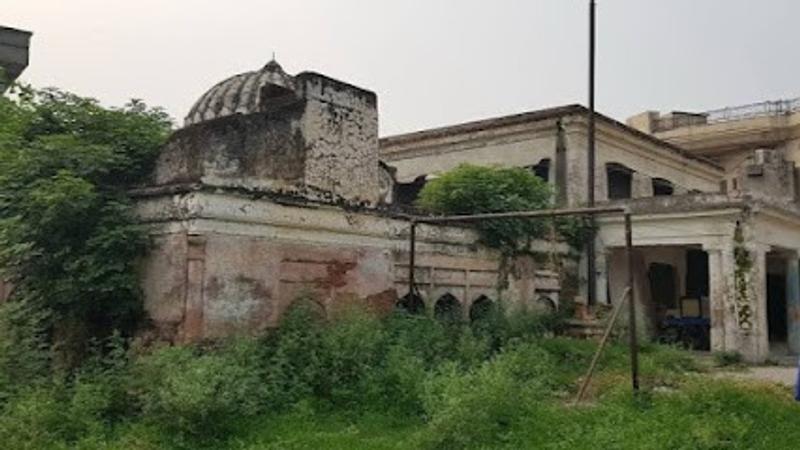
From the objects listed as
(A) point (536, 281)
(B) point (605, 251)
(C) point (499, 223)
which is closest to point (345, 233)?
(C) point (499, 223)

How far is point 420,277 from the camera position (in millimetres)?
13375

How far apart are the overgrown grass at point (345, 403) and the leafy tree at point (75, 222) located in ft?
2.16

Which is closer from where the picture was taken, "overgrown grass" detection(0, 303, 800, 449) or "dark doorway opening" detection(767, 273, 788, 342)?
"overgrown grass" detection(0, 303, 800, 449)

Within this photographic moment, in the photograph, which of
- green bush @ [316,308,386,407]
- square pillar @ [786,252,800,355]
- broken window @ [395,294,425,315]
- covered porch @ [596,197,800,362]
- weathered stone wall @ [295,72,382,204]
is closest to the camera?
green bush @ [316,308,386,407]

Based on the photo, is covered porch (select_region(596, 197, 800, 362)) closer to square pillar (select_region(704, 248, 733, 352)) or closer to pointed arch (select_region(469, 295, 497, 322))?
square pillar (select_region(704, 248, 733, 352))

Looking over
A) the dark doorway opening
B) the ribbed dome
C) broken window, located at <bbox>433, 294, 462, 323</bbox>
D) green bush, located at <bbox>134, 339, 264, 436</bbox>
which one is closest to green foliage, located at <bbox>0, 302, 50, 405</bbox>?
green bush, located at <bbox>134, 339, 264, 436</bbox>

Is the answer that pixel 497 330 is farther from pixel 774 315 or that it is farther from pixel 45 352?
pixel 774 315

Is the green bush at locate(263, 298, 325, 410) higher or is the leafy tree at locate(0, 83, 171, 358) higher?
the leafy tree at locate(0, 83, 171, 358)

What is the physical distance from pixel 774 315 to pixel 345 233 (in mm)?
14926

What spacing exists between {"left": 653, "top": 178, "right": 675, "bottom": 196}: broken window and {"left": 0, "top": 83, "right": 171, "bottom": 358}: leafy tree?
16.3m

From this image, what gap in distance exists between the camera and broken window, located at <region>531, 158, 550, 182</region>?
21.0m

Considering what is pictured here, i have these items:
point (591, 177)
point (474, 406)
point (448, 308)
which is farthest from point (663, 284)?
point (474, 406)

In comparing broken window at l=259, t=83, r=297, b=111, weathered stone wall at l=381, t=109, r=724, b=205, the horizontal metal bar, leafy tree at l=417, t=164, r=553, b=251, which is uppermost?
weathered stone wall at l=381, t=109, r=724, b=205

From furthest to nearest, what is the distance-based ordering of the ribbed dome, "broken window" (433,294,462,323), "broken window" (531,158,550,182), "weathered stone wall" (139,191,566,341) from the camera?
"broken window" (531,158,550,182) < the ribbed dome < "broken window" (433,294,462,323) < "weathered stone wall" (139,191,566,341)
